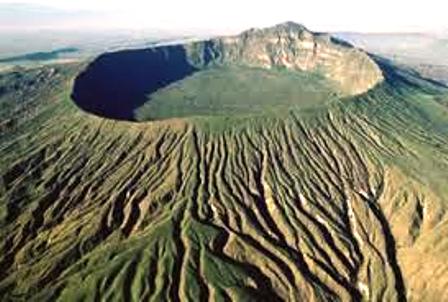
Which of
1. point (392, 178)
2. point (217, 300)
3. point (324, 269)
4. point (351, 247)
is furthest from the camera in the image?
point (392, 178)

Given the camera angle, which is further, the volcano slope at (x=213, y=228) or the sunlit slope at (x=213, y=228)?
the sunlit slope at (x=213, y=228)

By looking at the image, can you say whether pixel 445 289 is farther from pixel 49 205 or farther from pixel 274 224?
pixel 49 205

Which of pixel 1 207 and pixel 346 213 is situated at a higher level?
pixel 1 207

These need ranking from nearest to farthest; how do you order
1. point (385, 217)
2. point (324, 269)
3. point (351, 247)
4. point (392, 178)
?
point (324, 269)
point (351, 247)
point (385, 217)
point (392, 178)

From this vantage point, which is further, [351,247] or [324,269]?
[351,247]

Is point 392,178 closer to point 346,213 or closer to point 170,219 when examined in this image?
point 346,213

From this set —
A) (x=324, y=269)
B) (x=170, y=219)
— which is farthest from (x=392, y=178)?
(x=170, y=219)

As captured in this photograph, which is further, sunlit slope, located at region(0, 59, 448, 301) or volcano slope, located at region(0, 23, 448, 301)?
sunlit slope, located at region(0, 59, 448, 301)

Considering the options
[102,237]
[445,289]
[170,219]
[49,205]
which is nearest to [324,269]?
[445,289]
